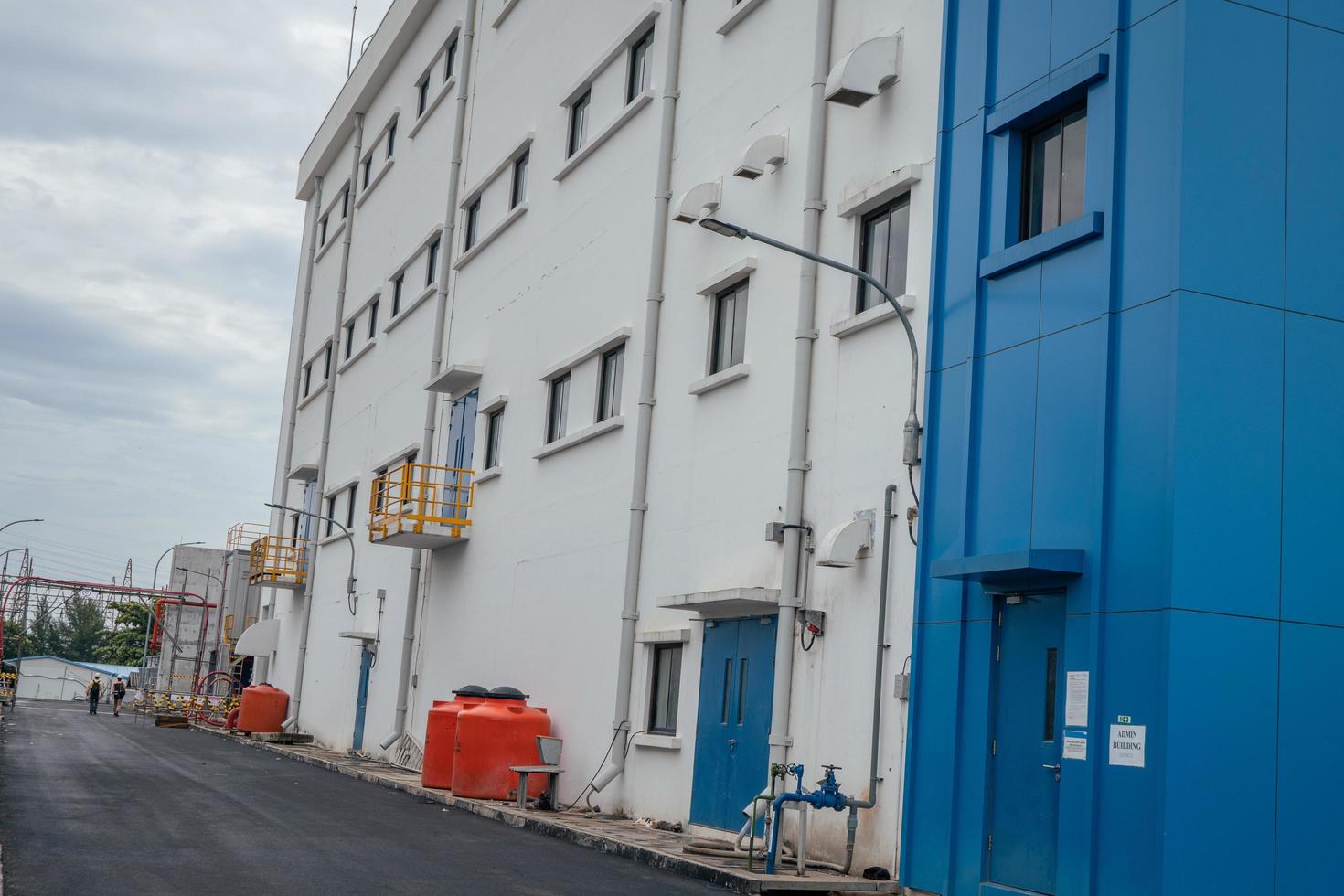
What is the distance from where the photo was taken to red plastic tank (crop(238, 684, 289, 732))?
36.4 metres

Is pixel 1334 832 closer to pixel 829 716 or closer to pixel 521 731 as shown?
pixel 829 716

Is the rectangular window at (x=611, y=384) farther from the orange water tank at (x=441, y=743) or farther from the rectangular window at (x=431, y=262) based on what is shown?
the rectangular window at (x=431, y=262)

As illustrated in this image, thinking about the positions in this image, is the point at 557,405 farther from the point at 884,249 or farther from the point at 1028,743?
the point at 1028,743

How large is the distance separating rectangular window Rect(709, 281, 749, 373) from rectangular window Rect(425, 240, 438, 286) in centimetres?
1402

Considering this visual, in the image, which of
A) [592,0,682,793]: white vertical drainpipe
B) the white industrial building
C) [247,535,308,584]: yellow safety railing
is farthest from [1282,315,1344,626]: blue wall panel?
[247,535,308,584]: yellow safety railing

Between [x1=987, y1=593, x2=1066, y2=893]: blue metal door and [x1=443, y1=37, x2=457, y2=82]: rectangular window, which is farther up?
[x1=443, y1=37, x2=457, y2=82]: rectangular window

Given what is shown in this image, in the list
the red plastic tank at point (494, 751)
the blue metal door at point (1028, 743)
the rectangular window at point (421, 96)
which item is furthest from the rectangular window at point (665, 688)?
the rectangular window at point (421, 96)

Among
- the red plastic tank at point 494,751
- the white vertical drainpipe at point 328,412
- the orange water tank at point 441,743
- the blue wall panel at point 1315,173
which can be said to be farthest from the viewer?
the white vertical drainpipe at point 328,412

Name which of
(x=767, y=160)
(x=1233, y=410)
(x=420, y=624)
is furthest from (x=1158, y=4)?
(x=420, y=624)

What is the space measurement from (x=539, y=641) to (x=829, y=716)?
8.39 m

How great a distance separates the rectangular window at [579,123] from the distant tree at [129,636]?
309ft

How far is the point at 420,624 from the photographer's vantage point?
2688cm

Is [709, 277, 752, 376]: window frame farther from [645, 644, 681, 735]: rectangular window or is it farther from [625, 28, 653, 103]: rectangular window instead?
[625, 28, 653, 103]: rectangular window

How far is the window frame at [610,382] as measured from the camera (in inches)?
780
